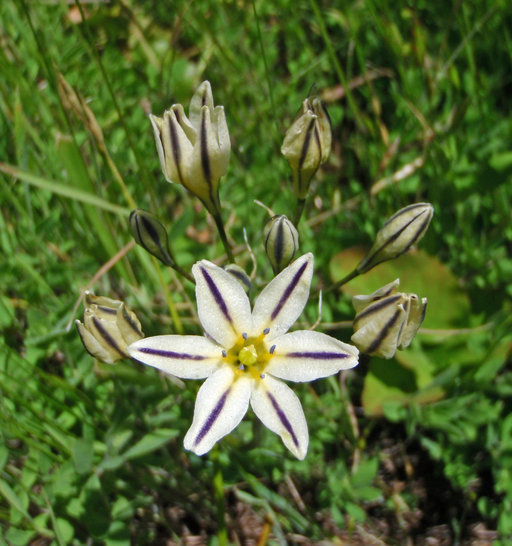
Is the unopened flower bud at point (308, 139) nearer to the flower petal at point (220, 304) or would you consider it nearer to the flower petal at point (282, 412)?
the flower petal at point (220, 304)

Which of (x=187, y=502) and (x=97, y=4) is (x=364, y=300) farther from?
(x=97, y=4)

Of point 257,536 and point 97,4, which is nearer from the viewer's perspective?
point 257,536

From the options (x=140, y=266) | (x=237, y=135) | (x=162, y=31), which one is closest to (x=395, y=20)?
(x=237, y=135)

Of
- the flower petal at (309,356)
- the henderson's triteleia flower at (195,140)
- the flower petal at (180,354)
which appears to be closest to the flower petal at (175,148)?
the henderson's triteleia flower at (195,140)

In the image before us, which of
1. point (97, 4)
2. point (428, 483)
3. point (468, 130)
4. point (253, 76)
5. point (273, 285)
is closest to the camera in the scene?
point (273, 285)

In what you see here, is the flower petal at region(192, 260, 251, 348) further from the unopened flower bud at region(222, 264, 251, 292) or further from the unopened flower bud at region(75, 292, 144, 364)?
the unopened flower bud at region(75, 292, 144, 364)
